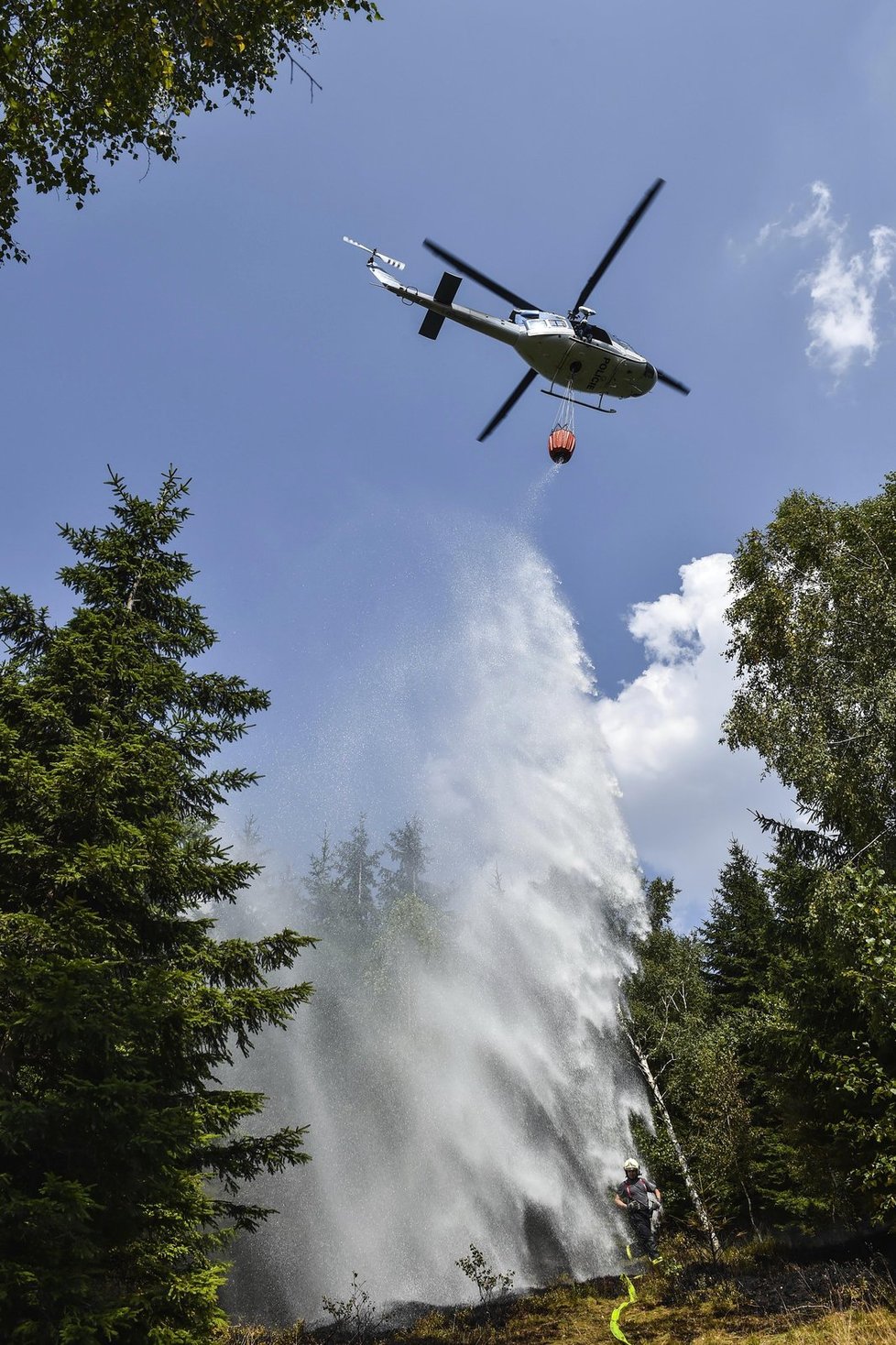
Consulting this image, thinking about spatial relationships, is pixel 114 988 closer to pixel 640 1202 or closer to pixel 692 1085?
pixel 640 1202

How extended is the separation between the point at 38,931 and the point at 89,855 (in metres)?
0.80

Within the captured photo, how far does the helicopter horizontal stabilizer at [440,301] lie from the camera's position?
Result: 16.3 m

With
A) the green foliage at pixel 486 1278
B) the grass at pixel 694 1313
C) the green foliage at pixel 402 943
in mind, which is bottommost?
the grass at pixel 694 1313

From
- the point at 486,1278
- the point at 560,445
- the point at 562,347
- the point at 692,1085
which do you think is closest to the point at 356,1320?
the point at 486,1278

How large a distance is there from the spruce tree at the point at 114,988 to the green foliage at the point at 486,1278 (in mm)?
10381

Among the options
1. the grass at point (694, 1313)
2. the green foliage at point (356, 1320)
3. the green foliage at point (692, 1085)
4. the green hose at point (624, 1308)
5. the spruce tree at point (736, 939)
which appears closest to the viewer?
the grass at point (694, 1313)

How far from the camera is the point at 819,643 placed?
15.1 metres

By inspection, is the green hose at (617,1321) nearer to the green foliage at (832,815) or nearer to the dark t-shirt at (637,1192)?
the dark t-shirt at (637,1192)

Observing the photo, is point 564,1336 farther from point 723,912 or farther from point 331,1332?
point 723,912

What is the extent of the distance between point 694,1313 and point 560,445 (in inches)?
630

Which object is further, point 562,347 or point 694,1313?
point 562,347

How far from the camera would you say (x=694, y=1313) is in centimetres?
1143

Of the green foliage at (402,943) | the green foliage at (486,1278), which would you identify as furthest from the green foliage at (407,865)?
the green foliage at (486,1278)

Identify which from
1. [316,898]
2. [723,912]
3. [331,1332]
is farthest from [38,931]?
[316,898]
